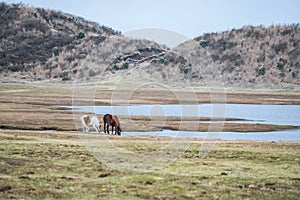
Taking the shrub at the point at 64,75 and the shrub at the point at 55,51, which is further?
→ the shrub at the point at 55,51

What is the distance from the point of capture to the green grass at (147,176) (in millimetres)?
15930

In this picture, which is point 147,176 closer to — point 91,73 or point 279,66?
point 91,73

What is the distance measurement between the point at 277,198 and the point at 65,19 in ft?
484

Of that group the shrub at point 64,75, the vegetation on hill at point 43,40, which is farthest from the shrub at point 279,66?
the shrub at point 64,75

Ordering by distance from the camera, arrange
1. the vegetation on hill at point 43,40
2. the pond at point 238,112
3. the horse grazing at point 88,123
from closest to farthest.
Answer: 1. the horse grazing at point 88,123
2. the pond at point 238,112
3. the vegetation on hill at point 43,40

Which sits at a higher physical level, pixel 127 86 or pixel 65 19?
pixel 65 19

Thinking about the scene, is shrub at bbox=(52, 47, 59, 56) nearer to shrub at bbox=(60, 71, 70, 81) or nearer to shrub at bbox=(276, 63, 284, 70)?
shrub at bbox=(60, 71, 70, 81)

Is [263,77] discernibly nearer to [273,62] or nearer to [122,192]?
[273,62]

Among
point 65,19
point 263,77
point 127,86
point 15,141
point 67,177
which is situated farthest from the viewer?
point 65,19

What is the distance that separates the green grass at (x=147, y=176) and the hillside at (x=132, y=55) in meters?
59.6

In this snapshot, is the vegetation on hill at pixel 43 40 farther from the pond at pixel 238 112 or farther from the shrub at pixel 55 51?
the pond at pixel 238 112

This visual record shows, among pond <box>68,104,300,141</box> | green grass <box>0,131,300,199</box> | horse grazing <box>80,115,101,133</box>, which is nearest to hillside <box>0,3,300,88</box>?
pond <box>68,104,300,141</box>

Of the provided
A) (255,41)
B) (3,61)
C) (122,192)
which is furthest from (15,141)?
(255,41)

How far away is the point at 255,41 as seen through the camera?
5497 inches
